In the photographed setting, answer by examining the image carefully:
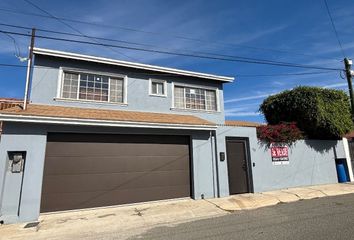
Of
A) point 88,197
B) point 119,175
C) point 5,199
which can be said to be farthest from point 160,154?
point 5,199

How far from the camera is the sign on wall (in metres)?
12.1

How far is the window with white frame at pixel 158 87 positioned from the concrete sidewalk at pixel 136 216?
5.68 meters

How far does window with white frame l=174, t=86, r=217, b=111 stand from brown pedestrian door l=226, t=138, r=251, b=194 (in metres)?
3.23

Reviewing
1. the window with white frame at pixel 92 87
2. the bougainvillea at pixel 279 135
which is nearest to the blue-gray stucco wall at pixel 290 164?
the bougainvillea at pixel 279 135

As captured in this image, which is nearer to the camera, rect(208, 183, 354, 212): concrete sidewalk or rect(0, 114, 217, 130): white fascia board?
rect(0, 114, 217, 130): white fascia board

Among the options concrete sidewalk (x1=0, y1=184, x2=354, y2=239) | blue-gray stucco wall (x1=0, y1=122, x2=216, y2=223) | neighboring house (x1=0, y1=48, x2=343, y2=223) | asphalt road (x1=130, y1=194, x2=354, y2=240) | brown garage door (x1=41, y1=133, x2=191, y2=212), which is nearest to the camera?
asphalt road (x1=130, y1=194, x2=354, y2=240)

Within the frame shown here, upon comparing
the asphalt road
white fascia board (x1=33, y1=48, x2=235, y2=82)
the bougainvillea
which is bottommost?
the asphalt road

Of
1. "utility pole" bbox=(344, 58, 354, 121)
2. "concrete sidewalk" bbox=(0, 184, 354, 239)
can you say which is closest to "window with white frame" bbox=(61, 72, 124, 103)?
"concrete sidewalk" bbox=(0, 184, 354, 239)

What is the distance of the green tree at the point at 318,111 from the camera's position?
13.5 metres

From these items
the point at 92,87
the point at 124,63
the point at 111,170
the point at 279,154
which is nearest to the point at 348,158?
the point at 279,154

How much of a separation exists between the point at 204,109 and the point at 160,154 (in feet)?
16.1

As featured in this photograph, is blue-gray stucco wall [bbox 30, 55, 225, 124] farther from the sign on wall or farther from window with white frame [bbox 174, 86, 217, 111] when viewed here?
the sign on wall

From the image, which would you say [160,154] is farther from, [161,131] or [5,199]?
[5,199]

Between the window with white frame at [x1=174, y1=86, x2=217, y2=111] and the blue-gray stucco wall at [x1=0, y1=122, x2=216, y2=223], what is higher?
the window with white frame at [x1=174, y1=86, x2=217, y2=111]
